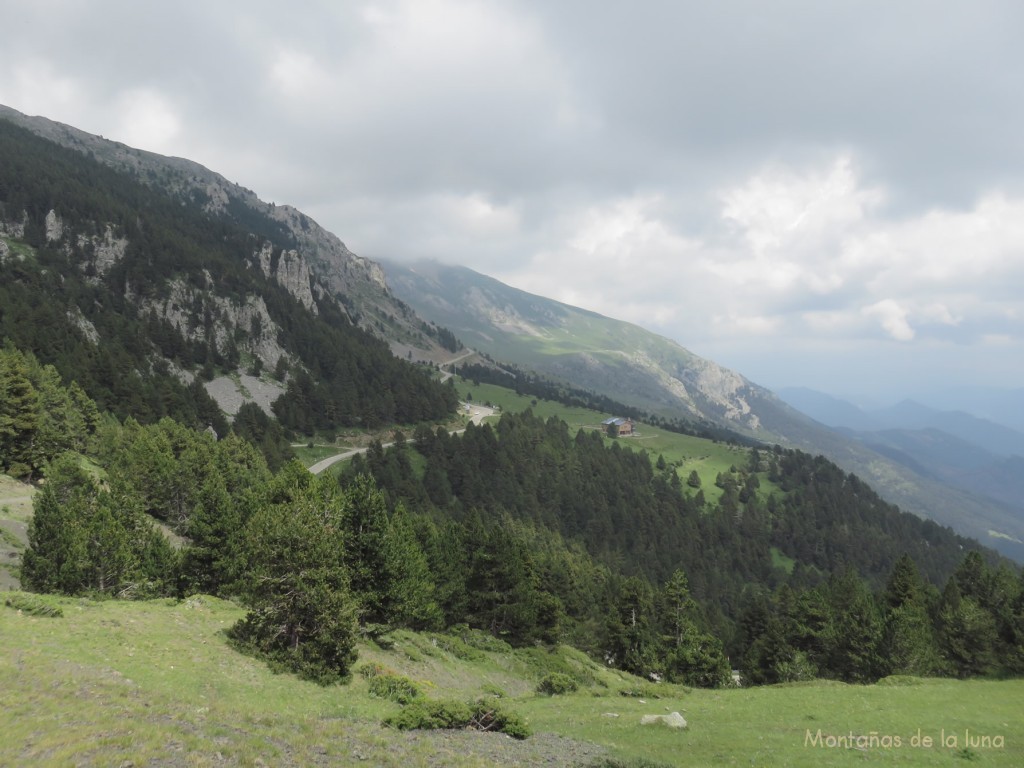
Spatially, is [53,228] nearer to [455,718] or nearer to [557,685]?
[557,685]

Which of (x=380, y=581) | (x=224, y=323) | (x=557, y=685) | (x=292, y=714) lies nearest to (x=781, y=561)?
(x=557, y=685)

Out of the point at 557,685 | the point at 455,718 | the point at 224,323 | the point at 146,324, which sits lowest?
the point at 557,685

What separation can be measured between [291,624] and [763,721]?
2764cm

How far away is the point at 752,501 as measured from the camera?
631 ft

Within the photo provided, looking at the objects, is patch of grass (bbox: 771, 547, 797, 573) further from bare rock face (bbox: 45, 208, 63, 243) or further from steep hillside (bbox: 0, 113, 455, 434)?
bare rock face (bbox: 45, 208, 63, 243)

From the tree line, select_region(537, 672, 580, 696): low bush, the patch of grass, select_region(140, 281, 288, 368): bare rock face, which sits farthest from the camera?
select_region(140, 281, 288, 368): bare rock face

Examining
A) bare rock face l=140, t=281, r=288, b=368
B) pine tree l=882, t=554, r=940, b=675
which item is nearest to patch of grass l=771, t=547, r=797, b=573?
pine tree l=882, t=554, r=940, b=675

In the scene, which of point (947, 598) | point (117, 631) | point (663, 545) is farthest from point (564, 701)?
point (663, 545)

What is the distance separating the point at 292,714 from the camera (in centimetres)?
2103

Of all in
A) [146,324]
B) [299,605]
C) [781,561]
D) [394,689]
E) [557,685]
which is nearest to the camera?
[299,605]

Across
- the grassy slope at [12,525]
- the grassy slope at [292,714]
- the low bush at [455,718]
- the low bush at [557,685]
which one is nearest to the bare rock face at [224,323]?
the grassy slope at [12,525]

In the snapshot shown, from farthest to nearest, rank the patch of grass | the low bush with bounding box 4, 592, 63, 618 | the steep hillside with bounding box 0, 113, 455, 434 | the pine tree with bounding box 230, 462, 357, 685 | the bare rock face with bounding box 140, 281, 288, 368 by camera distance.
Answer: the bare rock face with bounding box 140, 281, 288, 368 → the patch of grass → the steep hillside with bounding box 0, 113, 455, 434 → the pine tree with bounding box 230, 462, 357, 685 → the low bush with bounding box 4, 592, 63, 618

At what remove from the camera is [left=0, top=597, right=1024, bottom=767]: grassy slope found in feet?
49.3

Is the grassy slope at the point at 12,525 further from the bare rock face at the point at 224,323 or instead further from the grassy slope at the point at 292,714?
the bare rock face at the point at 224,323
